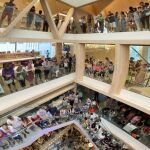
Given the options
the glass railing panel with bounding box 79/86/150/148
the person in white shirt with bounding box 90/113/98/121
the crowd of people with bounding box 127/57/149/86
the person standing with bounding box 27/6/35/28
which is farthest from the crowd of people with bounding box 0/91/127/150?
the person standing with bounding box 27/6/35/28

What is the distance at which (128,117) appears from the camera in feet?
36.8

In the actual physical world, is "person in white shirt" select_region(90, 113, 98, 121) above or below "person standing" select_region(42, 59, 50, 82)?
below

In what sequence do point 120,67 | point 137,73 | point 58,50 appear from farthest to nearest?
1. point 58,50
2. point 120,67
3. point 137,73

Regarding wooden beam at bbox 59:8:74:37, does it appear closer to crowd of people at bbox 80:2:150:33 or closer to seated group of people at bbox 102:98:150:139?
crowd of people at bbox 80:2:150:33

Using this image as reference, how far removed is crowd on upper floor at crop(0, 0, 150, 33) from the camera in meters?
9.19

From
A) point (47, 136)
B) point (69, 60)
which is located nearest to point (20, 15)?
point (69, 60)

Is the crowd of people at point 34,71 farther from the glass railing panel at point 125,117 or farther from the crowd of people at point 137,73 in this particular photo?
the crowd of people at point 137,73

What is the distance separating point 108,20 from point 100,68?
8.63 ft

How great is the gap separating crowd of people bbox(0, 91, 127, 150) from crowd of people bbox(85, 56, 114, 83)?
141 centimetres

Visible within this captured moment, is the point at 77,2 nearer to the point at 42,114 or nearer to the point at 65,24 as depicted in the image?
the point at 65,24

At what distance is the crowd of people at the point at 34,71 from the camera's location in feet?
31.6

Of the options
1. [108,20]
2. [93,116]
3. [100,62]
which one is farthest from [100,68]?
[108,20]

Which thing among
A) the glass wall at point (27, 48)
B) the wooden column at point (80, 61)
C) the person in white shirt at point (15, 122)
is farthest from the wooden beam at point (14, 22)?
the wooden column at point (80, 61)

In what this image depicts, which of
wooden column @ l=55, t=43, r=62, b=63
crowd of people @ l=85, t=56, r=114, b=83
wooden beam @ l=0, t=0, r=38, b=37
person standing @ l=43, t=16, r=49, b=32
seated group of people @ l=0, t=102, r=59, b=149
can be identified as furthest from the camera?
wooden column @ l=55, t=43, r=62, b=63
